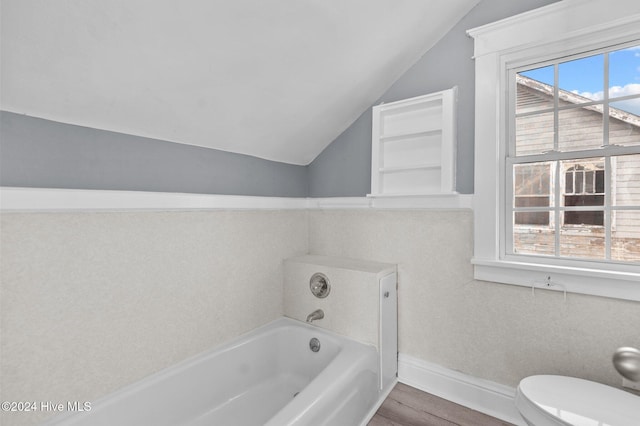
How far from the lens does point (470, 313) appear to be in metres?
1.72

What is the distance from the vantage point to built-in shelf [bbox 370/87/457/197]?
1.74m

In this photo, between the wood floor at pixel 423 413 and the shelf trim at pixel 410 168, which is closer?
the wood floor at pixel 423 413

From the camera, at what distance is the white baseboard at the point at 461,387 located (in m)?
1.61

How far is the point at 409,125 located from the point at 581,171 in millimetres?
929

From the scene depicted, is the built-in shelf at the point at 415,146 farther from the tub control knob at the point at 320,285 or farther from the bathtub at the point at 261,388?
the bathtub at the point at 261,388

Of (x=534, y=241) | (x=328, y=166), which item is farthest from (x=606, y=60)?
(x=328, y=166)

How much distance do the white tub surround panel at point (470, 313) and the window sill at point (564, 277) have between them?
0.04 metres

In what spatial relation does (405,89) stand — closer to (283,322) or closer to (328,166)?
(328,166)

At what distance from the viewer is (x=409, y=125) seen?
6.36 ft

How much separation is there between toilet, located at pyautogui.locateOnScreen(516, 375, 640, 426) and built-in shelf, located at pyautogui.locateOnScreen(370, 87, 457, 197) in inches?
39.4

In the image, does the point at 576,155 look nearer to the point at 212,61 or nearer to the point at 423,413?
the point at 423,413

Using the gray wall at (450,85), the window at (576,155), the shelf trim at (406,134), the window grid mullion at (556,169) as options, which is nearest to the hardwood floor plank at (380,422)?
the window at (576,155)

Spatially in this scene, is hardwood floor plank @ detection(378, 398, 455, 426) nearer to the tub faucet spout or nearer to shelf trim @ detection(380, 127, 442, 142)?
the tub faucet spout

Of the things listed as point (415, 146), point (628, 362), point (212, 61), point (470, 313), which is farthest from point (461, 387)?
point (212, 61)
